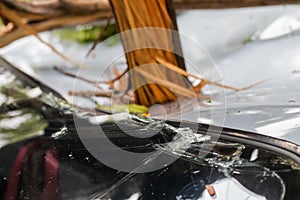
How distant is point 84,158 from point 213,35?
1.82 ft

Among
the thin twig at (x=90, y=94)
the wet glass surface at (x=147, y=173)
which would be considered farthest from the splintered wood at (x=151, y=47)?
the wet glass surface at (x=147, y=173)

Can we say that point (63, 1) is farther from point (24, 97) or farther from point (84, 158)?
point (84, 158)

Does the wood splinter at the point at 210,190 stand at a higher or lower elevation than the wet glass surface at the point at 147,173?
lower

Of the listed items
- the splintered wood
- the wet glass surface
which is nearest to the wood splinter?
the wet glass surface

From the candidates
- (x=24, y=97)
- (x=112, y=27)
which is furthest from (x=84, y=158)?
(x=112, y=27)

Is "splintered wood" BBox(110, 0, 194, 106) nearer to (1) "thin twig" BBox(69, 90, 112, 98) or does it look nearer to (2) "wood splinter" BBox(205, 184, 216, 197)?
(1) "thin twig" BBox(69, 90, 112, 98)

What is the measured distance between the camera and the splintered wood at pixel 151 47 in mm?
741

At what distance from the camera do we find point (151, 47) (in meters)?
0.75

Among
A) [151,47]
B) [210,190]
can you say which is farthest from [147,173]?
[151,47]

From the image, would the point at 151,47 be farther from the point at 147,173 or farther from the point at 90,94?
the point at 147,173

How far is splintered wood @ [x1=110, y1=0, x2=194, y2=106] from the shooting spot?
0.74 metres

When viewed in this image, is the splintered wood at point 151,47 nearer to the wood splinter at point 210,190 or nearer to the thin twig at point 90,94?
the thin twig at point 90,94

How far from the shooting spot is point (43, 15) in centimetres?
96

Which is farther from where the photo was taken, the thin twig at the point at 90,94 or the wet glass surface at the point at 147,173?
the thin twig at the point at 90,94
